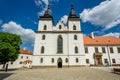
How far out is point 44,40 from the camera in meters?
29.5

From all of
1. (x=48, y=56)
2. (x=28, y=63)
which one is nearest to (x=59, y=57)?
(x=48, y=56)

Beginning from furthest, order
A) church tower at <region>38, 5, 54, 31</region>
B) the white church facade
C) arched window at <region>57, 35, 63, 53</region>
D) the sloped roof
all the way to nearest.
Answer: the sloped roof
church tower at <region>38, 5, 54, 31</region>
arched window at <region>57, 35, 63, 53</region>
the white church facade

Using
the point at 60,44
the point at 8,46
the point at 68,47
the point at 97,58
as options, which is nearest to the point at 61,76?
the point at 8,46

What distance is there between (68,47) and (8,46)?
50.0ft

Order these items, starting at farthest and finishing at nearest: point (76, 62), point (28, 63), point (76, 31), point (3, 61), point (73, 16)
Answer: point (28, 63) → point (73, 16) → point (76, 31) → point (76, 62) → point (3, 61)

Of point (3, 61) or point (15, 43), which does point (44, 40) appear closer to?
point (15, 43)

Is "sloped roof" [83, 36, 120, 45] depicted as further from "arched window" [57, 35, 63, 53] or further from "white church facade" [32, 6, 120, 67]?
"arched window" [57, 35, 63, 53]

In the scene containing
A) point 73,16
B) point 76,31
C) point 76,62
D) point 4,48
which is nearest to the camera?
point 4,48

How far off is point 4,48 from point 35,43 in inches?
332

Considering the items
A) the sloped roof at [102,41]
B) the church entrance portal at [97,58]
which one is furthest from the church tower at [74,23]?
the church entrance portal at [97,58]

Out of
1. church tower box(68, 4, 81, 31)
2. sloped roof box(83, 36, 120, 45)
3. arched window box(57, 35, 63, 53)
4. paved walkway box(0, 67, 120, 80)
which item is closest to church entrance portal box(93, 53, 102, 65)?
sloped roof box(83, 36, 120, 45)

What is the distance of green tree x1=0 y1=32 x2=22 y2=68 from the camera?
2302 cm

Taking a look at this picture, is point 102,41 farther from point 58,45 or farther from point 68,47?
point 58,45

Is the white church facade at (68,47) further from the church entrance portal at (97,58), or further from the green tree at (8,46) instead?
the green tree at (8,46)
